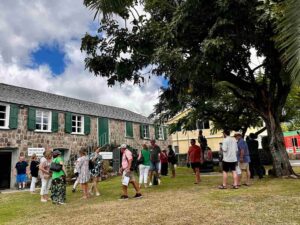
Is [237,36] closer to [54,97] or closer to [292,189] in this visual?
[292,189]

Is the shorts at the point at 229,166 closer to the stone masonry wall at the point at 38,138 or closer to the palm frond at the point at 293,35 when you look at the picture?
the palm frond at the point at 293,35

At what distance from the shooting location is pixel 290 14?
475 centimetres

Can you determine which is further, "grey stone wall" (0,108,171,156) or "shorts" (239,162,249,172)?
"grey stone wall" (0,108,171,156)

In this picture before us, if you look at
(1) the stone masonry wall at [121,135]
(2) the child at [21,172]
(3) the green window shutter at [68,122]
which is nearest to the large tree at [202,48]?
(2) the child at [21,172]

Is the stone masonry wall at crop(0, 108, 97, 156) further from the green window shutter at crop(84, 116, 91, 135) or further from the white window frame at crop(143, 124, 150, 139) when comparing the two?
the white window frame at crop(143, 124, 150, 139)

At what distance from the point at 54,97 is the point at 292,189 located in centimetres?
1944

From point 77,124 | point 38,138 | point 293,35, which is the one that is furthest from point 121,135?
point 293,35

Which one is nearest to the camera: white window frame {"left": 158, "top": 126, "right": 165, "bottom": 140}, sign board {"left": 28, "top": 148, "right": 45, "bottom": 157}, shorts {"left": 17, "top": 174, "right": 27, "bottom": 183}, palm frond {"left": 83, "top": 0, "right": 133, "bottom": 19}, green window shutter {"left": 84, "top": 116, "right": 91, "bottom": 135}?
palm frond {"left": 83, "top": 0, "right": 133, "bottom": 19}

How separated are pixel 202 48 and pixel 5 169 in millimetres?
15849

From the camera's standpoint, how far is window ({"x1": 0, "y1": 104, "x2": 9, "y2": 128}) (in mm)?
17781

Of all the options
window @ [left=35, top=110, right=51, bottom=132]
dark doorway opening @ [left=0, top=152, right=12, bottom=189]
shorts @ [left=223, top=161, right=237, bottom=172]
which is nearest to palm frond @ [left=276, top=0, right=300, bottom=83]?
shorts @ [left=223, top=161, right=237, bottom=172]

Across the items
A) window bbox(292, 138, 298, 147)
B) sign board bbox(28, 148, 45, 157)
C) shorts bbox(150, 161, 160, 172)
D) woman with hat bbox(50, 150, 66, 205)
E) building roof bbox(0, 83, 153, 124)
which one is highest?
building roof bbox(0, 83, 153, 124)

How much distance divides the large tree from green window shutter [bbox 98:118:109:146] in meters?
10.8

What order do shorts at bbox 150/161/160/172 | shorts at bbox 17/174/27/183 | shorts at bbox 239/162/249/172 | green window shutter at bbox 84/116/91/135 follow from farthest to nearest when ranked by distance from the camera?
green window shutter at bbox 84/116/91/135
shorts at bbox 17/174/27/183
shorts at bbox 150/161/160/172
shorts at bbox 239/162/249/172
